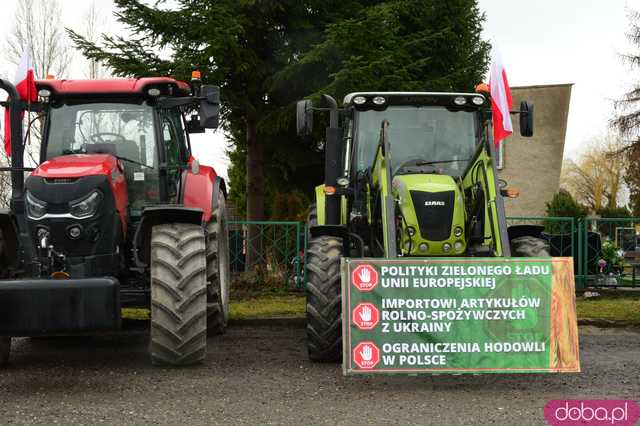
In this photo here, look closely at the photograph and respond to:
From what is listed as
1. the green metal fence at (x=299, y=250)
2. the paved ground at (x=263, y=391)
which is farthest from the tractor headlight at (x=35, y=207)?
the green metal fence at (x=299, y=250)

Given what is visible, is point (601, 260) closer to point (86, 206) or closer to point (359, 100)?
point (359, 100)

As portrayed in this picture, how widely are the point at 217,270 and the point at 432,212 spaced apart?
97.8 inches

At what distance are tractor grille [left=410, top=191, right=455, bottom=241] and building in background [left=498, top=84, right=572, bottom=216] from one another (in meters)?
23.0

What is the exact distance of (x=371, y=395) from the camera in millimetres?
6312

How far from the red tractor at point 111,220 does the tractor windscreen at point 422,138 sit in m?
1.60

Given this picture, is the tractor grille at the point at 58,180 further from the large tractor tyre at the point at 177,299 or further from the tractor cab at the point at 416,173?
the tractor cab at the point at 416,173

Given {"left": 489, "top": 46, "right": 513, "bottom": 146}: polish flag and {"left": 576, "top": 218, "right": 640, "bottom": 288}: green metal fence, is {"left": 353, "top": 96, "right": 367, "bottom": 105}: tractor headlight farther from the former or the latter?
{"left": 576, "top": 218, "right": 640, "bottom": 288}: green metal fence

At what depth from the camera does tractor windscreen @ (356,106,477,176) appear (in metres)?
8.34

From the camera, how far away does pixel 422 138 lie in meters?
8.43

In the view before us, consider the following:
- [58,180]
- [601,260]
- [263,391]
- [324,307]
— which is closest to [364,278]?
[324,307]

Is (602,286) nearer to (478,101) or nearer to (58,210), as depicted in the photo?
(478,101)

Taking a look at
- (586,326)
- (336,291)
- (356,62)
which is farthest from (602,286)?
(336,291)

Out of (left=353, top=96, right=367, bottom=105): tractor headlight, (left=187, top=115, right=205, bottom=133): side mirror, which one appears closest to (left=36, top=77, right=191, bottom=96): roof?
(left=187, top=115, right=205, bottom=133): side mirror

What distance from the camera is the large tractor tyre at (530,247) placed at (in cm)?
811
